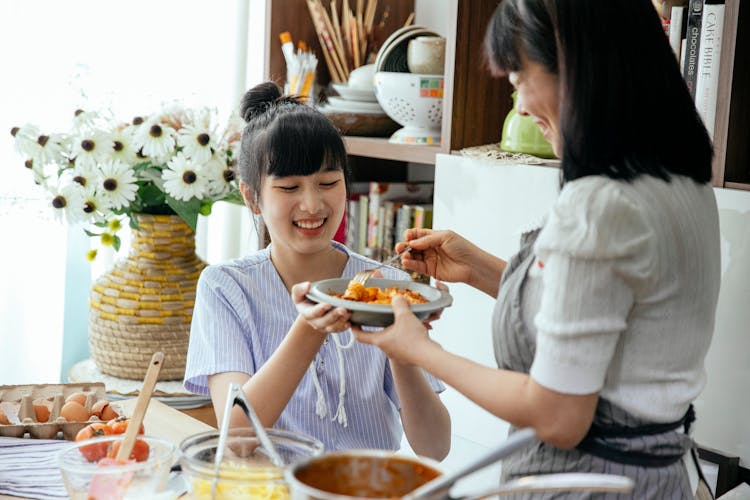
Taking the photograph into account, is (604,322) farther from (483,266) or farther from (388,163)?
(388,163)

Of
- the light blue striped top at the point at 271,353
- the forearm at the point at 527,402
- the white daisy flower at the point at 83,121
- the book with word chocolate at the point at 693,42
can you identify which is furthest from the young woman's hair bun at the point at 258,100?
the forearm at the point at 527,402

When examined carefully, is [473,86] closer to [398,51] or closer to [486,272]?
[398,51]

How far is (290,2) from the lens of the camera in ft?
8.64

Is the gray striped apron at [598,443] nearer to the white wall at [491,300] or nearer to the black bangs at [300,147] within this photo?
the white wall at [491,300]

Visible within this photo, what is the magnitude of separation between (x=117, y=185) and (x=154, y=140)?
14 cm

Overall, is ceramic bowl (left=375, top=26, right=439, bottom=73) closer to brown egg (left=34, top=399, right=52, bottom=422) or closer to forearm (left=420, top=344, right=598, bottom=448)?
brown egg (left=34, top=399, right=52, bottom=422)

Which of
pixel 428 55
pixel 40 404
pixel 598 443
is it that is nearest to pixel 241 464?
pixel 598 443

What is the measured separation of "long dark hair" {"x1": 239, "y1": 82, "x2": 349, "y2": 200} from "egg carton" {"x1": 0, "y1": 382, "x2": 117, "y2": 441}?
485mm

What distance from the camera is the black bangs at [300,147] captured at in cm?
159

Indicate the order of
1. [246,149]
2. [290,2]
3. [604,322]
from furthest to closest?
[290,2] < [246,149] < [604,322]

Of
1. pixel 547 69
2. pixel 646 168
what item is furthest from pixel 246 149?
pixel 646 168

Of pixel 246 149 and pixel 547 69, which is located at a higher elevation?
pixel 547 69

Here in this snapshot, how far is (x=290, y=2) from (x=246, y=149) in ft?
3.56

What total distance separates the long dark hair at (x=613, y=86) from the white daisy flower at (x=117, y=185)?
125 cm
